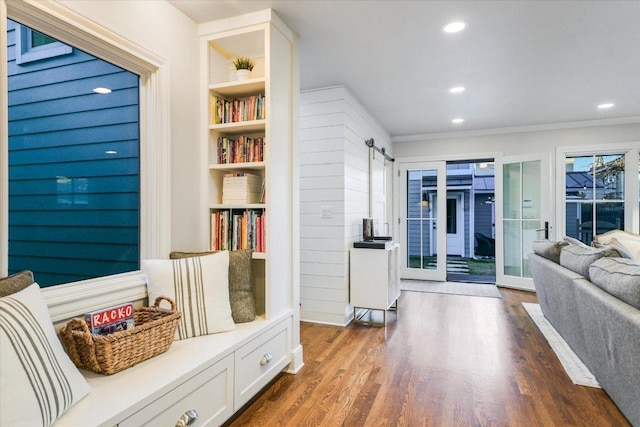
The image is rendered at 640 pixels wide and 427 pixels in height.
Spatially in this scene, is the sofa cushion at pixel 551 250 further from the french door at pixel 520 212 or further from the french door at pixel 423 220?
the french door at pixel 423 220

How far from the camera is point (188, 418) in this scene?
5.32ft

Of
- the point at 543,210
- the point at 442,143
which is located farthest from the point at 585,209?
the point at 442,143

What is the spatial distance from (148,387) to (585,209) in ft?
19.8

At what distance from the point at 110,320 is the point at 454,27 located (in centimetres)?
284

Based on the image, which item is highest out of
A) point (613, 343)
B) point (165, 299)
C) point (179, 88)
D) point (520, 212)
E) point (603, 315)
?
point (179, 88)

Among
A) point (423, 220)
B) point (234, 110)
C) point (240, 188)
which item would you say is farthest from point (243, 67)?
point (423, 220)

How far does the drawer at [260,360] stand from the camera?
2023 millimetres

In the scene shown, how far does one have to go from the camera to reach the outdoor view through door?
603cm

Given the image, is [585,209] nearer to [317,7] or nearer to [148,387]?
[317,7]

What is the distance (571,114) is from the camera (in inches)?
193

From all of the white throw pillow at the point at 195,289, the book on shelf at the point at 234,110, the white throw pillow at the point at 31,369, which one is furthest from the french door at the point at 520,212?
the white throw pillow at the point at 31,369

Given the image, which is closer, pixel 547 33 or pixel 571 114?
pixel 547 33

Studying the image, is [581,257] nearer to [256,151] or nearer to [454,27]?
[454,27]

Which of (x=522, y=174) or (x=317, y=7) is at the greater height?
(x=317, y=7)
